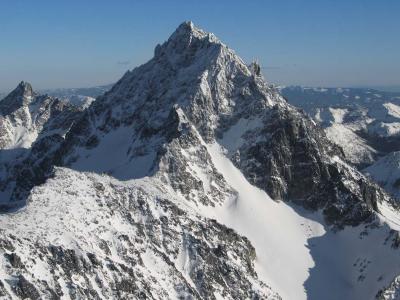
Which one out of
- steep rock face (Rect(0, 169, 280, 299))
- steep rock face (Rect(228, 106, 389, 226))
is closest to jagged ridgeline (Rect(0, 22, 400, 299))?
steep rock face (Rect(0, 169, 280, 299))

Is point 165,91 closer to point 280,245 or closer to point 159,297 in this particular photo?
point 280,245

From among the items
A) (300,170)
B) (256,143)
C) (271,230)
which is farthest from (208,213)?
(300,170)

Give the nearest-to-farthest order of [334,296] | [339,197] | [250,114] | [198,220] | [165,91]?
[198,220], [334,296], [339,197], [250,114], [165,91]

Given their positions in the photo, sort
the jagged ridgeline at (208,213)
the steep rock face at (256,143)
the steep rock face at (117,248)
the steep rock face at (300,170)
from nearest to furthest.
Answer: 1. the steep rock face at (117,248)
2. the jagged ridgeline at (208,213)
3. the steep rock face at (300,170)
4. the steep rock face at (256,143)

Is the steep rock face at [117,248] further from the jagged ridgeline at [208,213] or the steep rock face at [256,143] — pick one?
the steep rock face at [256,143]

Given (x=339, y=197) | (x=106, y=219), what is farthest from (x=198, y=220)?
(x=339, y=197)

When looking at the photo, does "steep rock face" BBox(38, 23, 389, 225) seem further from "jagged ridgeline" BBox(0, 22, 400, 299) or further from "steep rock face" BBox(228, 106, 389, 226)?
"jagged ridgeline" BBox(0, 22, 400, 299)

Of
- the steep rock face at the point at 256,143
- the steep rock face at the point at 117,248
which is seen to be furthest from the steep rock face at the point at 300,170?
the steep rock face at the point at 117,248

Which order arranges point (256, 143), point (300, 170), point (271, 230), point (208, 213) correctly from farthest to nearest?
point (256, 143) < point (300, 170) < point (271, 230) < point (208, 213)

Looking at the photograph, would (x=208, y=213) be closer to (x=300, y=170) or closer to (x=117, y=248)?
(x=300, y=170)
